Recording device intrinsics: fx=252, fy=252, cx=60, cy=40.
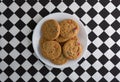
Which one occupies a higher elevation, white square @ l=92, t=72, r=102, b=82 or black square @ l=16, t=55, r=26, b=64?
black square @ l=16, t=55, r=26, b=64

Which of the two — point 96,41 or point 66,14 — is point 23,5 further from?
point 96,41

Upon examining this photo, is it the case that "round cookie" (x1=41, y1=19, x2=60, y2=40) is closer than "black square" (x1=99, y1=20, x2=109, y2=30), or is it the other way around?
"round cookie" (x1=41, y1=19, x2=60, y2=40)

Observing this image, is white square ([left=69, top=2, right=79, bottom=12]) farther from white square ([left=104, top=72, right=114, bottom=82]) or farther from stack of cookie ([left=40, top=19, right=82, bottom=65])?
white square ([left=104, top=72, right=114, bottom=82])

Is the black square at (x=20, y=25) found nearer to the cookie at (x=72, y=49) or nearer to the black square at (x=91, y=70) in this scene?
the cookie at (x=72, y=49)

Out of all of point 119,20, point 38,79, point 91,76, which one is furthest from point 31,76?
point 119,20

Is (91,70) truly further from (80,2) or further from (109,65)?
(80,2)

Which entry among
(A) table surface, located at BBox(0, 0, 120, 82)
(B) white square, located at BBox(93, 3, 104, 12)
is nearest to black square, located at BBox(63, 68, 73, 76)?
(A) table surface, located at BBox(0, 0, 120, 82)

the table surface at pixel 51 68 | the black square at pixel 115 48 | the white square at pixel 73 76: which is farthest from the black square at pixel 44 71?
the black square at pixel 115 48
